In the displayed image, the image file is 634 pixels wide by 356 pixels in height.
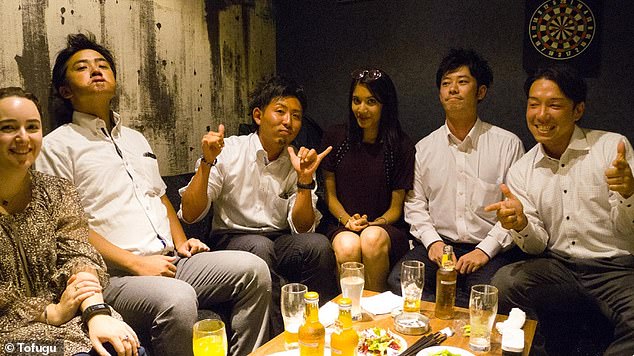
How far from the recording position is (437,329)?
5.86 ft

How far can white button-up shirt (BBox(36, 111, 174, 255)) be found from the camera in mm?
2193

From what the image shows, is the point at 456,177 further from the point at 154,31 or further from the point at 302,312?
the point at 154,31

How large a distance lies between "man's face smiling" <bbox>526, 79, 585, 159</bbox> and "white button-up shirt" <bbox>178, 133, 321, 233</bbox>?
46.1 inches

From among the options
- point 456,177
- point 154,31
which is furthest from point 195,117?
point 456,177

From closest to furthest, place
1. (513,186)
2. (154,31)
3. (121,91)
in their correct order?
(513,186)
(121,91)
(154,31)

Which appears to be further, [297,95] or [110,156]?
[297,95]

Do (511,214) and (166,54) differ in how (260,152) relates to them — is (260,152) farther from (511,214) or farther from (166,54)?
(511,214)

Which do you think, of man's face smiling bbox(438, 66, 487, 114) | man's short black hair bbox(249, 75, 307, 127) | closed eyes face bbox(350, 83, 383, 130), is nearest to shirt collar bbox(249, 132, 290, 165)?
man's short black hair bbox(249, 75, 307, 127)

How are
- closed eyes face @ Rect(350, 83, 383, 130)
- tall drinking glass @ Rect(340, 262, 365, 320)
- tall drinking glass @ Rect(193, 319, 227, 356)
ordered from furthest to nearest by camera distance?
closed eyes face @ Rect(350, 83, 383, 130), tall drinking glass @ Rect(340, 262, 365, 320), tall drinking glass @ Rect(193, 319, 227, 356)

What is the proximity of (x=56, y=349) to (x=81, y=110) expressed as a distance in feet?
3.80

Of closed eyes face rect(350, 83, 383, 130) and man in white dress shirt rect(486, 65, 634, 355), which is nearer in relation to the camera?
man in white dress shirt rect(486, 65, 634, 355)

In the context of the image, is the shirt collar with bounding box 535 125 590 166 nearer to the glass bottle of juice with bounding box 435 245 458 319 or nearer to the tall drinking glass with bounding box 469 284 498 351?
the glass bottle of juice with bounding box 435 245 458 319

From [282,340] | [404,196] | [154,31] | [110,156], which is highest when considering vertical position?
[154,31]

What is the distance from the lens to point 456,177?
110 inches
